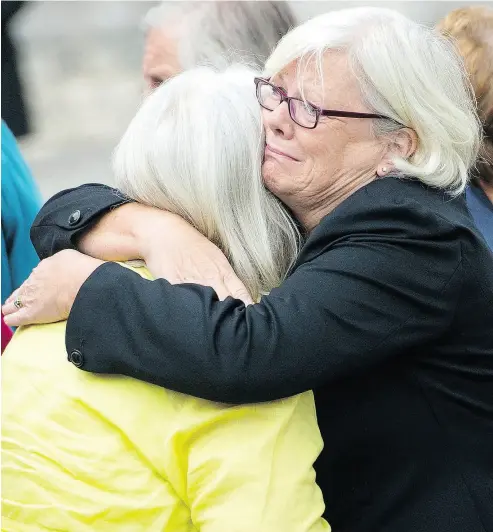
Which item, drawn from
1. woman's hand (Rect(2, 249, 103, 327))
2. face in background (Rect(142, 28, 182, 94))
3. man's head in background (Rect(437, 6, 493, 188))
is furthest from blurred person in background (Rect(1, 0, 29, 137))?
woman's hand (Rect(2, 249, 103, 327))

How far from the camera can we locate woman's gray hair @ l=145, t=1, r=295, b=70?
2.76 m

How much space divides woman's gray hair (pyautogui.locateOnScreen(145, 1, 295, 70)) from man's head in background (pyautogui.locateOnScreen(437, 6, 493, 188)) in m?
0.59

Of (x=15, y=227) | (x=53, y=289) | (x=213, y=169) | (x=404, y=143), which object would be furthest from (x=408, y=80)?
(x=15, y=227)

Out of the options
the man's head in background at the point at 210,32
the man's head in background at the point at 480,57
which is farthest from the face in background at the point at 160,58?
the man's head in background at the point at 480,57

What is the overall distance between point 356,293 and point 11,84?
435cm

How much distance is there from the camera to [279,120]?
173 centimetres

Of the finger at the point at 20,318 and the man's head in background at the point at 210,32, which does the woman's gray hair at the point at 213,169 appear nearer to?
the finger at the point at 20,318

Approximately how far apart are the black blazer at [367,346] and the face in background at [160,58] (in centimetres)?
140

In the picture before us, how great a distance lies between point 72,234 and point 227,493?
668 millimetres

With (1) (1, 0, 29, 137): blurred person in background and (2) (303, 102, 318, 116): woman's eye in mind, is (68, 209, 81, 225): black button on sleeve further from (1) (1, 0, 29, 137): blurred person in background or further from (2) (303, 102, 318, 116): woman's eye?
(1) (1, 0, 29, 137): blurred person in background

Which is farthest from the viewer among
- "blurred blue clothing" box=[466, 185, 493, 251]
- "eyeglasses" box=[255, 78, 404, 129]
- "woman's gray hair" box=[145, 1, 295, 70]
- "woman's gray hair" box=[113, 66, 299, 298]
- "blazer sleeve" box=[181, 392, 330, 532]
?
"woman's gray hair" box=[145, 1, 295, 70]

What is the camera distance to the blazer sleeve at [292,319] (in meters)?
1.47

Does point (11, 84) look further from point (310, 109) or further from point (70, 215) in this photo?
point (310, 109)

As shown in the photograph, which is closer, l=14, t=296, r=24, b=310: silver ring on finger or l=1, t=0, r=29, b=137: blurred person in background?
l=14, t=296, r=24, b=310: silver ring on finger
